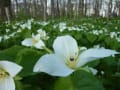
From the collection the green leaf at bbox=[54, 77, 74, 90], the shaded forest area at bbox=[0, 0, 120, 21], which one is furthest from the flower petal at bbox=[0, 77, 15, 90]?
the shaded forest area at bbox=[0, 0, 120, 21]

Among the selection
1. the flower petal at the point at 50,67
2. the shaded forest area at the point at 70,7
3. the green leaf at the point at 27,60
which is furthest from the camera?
the shaded forest area at the point at 70,7

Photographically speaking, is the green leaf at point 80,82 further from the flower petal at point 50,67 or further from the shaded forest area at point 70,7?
the shaded forest area at point 70,7

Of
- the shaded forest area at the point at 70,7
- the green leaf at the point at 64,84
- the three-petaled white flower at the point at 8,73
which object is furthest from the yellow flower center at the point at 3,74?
the shaded forest area at the point at 70,7

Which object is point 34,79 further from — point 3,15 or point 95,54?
point 3,15

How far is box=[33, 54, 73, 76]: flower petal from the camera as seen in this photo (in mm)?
735

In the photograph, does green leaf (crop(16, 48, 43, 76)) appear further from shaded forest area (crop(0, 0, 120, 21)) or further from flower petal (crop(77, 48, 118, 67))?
shaded forest area (crop(0, 0, 120, 21))

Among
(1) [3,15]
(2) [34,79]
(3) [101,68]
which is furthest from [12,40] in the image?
(1) [3,15]

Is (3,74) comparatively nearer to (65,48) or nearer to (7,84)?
A: (7,84)

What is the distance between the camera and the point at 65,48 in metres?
0.85

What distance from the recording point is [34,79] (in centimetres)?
92

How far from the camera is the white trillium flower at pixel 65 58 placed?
739mm

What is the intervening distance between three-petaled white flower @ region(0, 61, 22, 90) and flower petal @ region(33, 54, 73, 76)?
40 mm

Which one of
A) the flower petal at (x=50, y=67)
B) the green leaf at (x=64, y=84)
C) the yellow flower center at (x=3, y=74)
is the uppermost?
the flower petal at (x=50, y=67)

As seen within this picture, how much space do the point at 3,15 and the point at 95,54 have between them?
14.4 m
